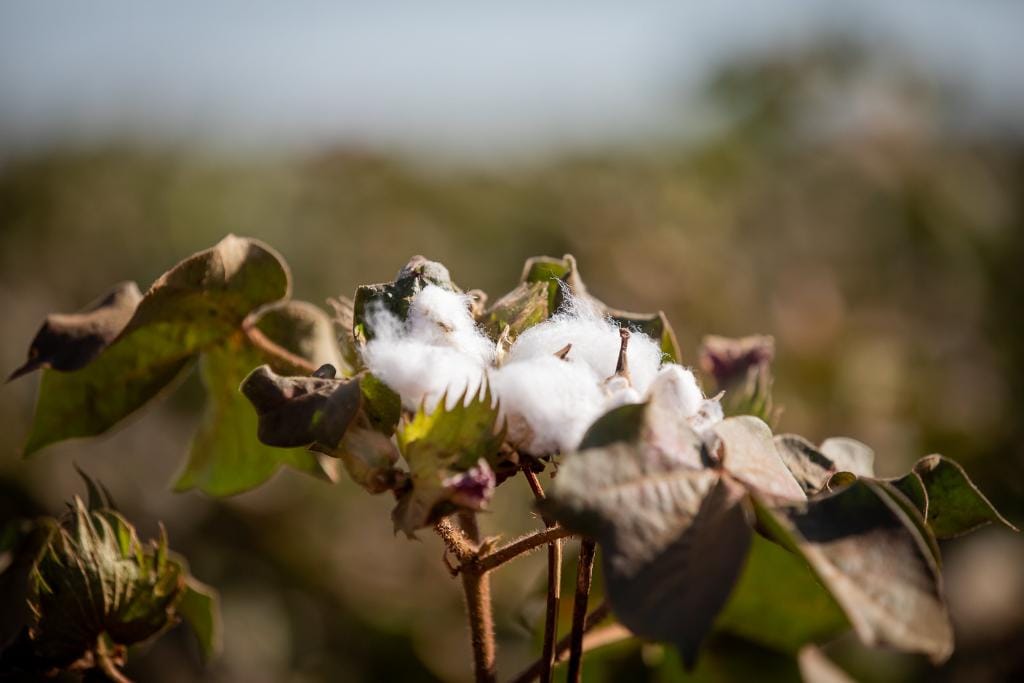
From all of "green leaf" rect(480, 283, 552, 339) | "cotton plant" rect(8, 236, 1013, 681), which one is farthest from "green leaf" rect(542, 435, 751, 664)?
"green leaf" rect(480, 283, 552, 339)

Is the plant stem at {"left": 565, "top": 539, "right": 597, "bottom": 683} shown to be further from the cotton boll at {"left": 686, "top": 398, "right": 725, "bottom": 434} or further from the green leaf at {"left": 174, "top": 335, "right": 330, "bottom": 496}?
the green leaf at {"left": 174, "top": 335, "right": 330, "bottom": 496}

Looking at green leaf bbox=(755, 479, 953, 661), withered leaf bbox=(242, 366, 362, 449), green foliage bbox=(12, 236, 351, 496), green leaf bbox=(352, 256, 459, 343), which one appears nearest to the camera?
green leaf bbox=(755, 479, 953, 661)

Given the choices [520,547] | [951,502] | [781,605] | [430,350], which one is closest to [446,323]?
[430,350]

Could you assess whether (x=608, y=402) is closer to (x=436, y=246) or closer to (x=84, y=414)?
(x=84, y=414)

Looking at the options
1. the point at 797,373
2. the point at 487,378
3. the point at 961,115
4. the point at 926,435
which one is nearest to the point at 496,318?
the point at 487,378

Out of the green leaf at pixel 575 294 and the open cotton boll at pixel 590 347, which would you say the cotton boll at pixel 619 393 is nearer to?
the open cotton boll at pixel 590 347

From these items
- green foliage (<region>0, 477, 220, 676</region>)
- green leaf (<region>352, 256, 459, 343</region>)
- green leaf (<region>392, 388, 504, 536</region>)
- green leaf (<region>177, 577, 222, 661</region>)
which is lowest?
Result: green leaf (<region>177, 577, 222, 661</region>)
